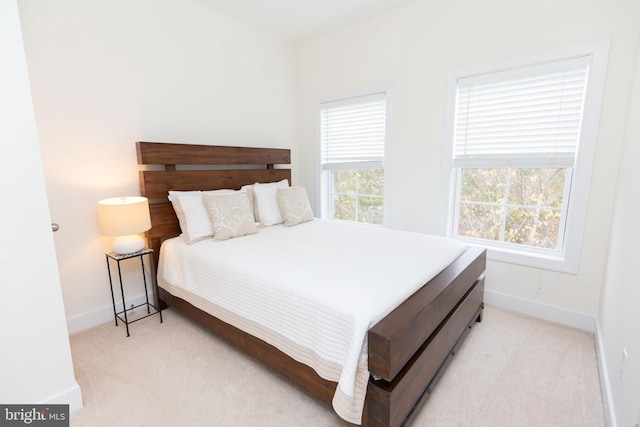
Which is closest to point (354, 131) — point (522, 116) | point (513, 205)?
point (522, 116)

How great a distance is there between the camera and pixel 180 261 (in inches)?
90.4

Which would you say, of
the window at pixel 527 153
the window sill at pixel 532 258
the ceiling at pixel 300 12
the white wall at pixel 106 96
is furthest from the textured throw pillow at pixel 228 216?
the window sill at pixel 532 258

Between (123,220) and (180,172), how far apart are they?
0.74m

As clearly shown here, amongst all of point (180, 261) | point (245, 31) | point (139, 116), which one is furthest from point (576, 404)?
point (245, 31)

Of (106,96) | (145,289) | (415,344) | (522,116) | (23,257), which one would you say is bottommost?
(145,289)

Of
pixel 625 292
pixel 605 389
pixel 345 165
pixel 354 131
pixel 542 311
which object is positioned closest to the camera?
pixel 625 292

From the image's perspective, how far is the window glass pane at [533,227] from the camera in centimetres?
250

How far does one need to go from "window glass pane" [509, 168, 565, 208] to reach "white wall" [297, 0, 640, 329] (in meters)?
0.24

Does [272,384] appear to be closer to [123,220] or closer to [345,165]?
[123,220]

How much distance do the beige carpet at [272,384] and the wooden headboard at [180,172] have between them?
791mm

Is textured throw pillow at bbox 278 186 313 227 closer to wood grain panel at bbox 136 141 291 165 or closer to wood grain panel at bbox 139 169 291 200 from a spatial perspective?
wood grain panel at bbox 139 169 291 200

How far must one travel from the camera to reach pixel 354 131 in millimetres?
3537

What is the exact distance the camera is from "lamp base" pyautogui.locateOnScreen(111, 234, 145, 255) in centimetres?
228

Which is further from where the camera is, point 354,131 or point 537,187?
point 354,131
